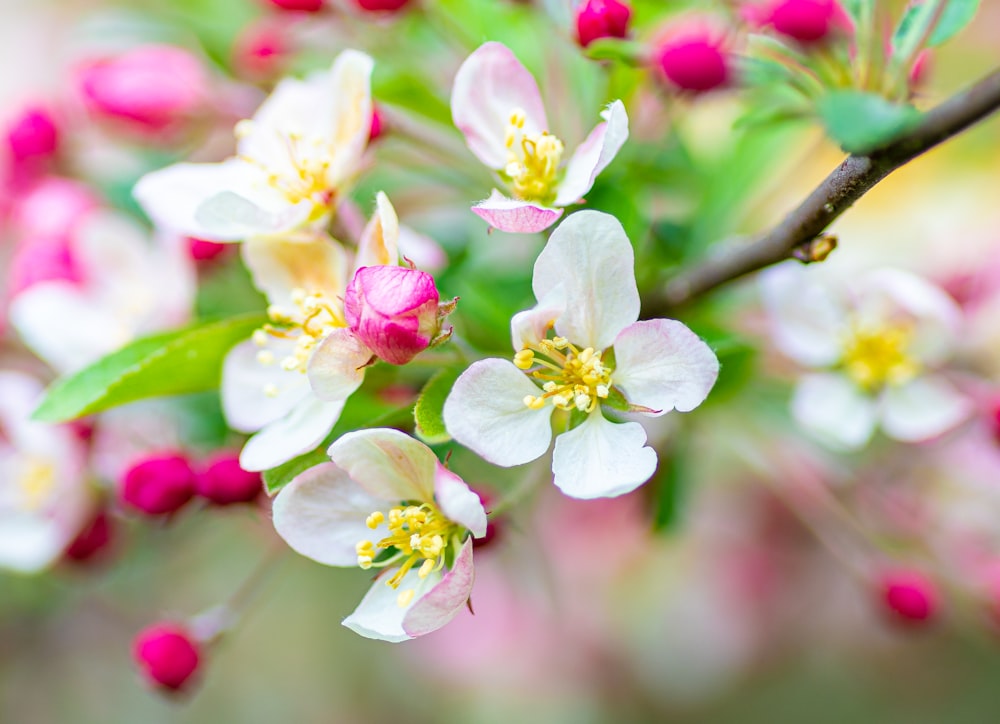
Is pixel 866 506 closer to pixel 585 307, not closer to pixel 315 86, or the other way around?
pixel 585 307

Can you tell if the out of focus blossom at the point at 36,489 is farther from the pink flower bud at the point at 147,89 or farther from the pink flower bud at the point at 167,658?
the pink flower bud at the point at 147,89

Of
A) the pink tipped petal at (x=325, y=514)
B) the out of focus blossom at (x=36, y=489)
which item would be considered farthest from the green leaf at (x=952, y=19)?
the out of focus blossom at (x=36, y=489)

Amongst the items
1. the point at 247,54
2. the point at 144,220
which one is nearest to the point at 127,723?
the point at 144,220

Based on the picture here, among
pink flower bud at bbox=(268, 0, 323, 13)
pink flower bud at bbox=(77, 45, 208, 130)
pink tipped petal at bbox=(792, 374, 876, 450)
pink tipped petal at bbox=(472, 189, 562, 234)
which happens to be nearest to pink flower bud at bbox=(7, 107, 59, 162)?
pink flower bud at bbox=(77, 45, 208, 130)

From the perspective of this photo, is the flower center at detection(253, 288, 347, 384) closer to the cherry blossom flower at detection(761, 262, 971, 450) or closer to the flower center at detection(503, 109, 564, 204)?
the flower center at detection(503, 109, 564, 204)

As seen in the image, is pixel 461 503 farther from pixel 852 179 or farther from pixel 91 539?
pixel 91 539
